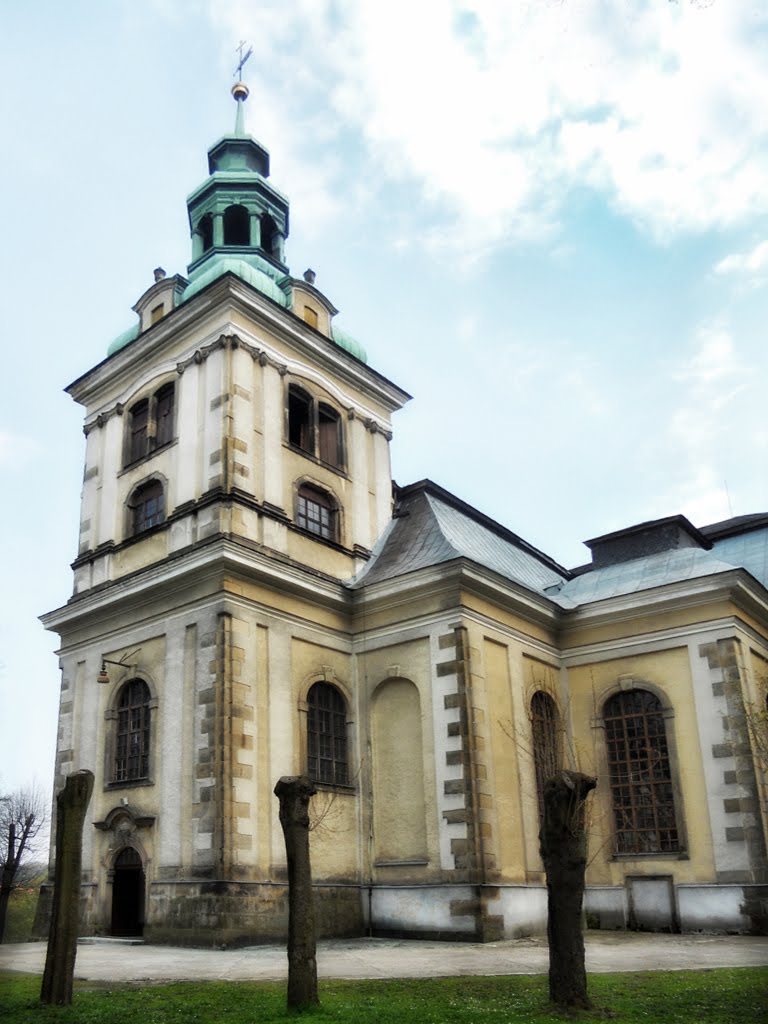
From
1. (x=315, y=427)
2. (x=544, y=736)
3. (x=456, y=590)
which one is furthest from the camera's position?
(x=315, y=427)

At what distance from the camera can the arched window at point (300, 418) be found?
26.5 meters

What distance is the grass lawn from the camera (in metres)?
9.30

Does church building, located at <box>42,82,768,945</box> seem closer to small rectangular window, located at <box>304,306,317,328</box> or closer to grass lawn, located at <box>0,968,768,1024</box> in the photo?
small rectangular window, located at <box>304,306,317,328</box>

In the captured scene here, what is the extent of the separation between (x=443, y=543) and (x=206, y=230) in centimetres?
1361

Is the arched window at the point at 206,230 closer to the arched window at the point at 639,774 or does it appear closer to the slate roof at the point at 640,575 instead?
the slate roof at the point at 640,575

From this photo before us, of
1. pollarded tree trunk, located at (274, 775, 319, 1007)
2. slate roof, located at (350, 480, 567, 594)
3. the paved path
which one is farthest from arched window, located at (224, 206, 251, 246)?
pollarded tree trunk, located at (274, 775, 319, 1007)

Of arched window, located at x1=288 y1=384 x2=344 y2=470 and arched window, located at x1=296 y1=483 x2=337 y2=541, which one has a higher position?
arched window, located at x1=288 y1=384 x2=344 y2=470

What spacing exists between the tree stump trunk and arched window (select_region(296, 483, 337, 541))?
1362 cm

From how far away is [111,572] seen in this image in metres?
25.1

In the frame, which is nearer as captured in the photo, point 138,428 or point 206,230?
point 138,428

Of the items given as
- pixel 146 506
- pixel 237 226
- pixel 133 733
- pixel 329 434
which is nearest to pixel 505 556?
pixel 329 434

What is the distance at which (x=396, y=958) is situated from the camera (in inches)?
635

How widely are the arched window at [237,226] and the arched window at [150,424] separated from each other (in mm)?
6600

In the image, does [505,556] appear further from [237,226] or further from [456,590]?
[237,226]
